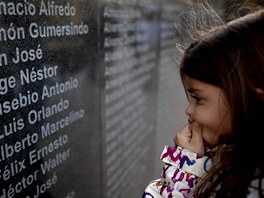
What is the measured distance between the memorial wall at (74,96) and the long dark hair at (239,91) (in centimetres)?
65

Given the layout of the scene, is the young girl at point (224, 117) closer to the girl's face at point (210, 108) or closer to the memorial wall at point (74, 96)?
the girl's face at point (210, 108)

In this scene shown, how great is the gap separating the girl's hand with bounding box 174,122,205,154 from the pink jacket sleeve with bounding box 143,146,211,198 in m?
0.03

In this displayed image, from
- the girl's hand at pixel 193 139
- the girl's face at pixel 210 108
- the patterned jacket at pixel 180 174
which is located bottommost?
the patterned jacket at pixel 180 174

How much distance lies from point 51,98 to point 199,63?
679 mm

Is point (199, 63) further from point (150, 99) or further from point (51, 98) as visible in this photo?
point (150, 99)

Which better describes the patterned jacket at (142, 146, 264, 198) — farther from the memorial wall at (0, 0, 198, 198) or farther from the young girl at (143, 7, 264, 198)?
the memorial wall at (0, 0, 198, 198)

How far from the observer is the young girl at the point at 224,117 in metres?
1.28

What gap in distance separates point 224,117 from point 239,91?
0.12 m

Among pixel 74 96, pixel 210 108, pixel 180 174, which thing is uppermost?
pixel 210 108

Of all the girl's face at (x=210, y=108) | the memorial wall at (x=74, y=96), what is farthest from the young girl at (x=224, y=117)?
the memorial wall at (x=74, y=96)

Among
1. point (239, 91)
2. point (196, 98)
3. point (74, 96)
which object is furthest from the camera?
point (74, 96)

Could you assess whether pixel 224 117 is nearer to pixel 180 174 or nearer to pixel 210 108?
pixel 210 108

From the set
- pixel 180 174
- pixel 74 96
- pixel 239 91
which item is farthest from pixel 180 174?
pixel 74 96

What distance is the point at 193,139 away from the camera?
1.45 meters
